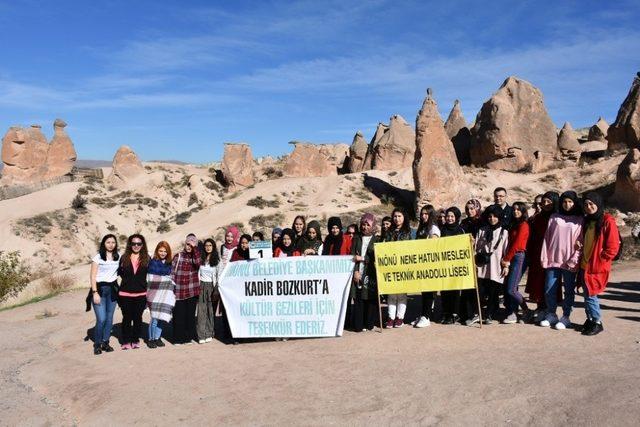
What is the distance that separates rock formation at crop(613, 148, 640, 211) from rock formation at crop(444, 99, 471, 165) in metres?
10.8

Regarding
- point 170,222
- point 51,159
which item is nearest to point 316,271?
point 170,222

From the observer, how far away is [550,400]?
160 inches

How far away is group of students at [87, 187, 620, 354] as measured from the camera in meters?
6.20

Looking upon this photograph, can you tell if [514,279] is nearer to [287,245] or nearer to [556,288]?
[556,288]

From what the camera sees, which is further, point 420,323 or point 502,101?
point 502,101

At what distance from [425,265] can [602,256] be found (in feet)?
6.27

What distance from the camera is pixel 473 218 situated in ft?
22.6

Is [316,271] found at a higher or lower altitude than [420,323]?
higher

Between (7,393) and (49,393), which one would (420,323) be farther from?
(7,393)

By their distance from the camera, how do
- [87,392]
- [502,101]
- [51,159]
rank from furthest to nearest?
[51,159] → [502,101] → [87,392]

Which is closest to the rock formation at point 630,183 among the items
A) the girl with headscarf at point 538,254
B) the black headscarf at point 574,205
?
the girl with headscarf at point 538,254

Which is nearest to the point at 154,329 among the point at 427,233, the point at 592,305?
the point at 427,233

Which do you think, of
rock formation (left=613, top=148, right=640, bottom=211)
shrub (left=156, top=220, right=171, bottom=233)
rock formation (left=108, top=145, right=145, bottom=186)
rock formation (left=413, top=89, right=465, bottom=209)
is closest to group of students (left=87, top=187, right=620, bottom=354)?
rock formation (left=613, top=148, right=640, bottom=211)

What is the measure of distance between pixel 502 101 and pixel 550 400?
79.7 feet
